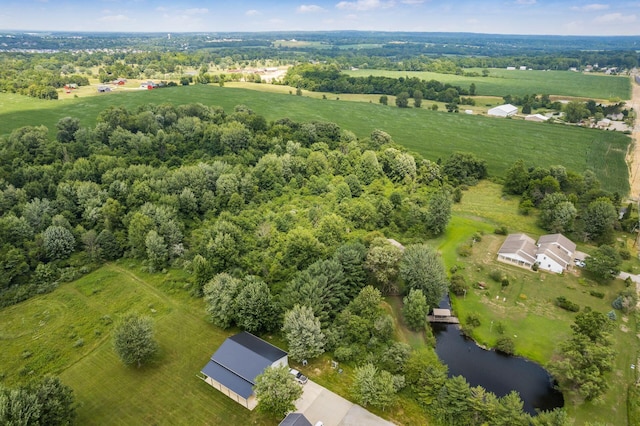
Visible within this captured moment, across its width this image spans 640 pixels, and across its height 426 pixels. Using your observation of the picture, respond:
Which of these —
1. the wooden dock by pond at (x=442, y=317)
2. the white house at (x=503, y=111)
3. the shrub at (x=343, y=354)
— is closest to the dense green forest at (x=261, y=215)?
the shrub at (x=343, y=354)

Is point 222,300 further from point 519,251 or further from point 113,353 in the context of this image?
point 519,251

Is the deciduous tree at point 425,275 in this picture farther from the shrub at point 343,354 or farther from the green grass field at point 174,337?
the shrub at point 343,354

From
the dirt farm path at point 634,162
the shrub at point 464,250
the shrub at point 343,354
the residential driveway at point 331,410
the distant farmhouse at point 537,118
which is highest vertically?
the distant farmhouse at point 537,118

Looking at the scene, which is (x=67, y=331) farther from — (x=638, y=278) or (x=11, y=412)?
(x=638, y=278)

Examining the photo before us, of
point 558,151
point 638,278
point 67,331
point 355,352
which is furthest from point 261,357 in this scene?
point 558,151

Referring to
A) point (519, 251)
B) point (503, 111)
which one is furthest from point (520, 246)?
point (503, 111)

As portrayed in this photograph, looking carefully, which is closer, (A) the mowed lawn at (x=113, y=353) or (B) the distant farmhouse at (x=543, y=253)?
(A) the mowed lawn at (x=113, y=353)
